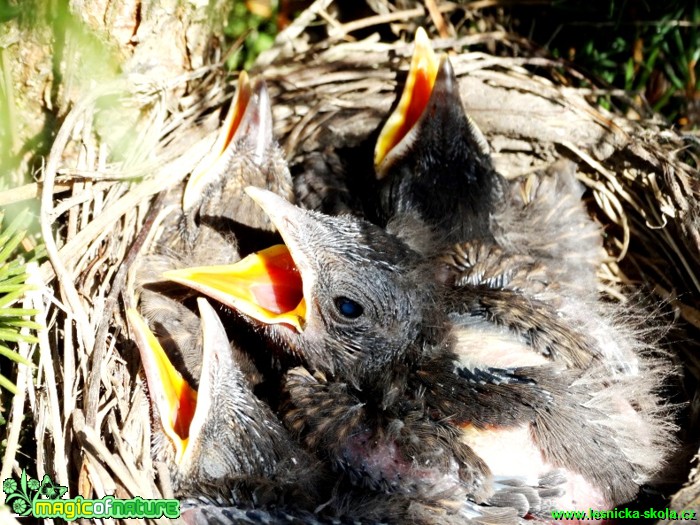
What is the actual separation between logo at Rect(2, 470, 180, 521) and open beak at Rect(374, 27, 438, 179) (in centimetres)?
90

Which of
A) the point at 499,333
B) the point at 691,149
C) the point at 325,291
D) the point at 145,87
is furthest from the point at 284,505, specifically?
the point at 691,149

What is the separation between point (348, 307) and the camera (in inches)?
55.7

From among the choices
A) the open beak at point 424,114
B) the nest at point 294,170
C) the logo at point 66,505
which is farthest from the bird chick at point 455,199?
the logo at point 66,505

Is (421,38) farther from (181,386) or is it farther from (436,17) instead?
(181,386)

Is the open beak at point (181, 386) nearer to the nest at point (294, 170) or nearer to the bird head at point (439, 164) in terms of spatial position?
the nest at point (294, 170)

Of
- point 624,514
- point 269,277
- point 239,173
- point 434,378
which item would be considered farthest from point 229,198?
point 624,514

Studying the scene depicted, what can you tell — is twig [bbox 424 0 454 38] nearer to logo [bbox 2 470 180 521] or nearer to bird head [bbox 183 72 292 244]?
bird head [bbox 183 72 292 244]

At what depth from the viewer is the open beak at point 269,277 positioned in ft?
4.54

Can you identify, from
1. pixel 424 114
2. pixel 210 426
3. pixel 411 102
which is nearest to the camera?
pixel 210 426

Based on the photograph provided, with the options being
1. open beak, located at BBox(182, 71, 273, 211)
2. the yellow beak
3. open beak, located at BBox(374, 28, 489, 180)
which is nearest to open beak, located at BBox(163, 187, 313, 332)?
the yellow beak

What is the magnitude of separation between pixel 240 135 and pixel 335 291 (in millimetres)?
460

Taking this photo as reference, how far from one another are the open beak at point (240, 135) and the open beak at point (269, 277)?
244 millimetres

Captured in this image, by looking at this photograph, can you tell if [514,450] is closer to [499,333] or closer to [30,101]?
[499,333]

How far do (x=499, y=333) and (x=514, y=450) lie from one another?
0.23m
